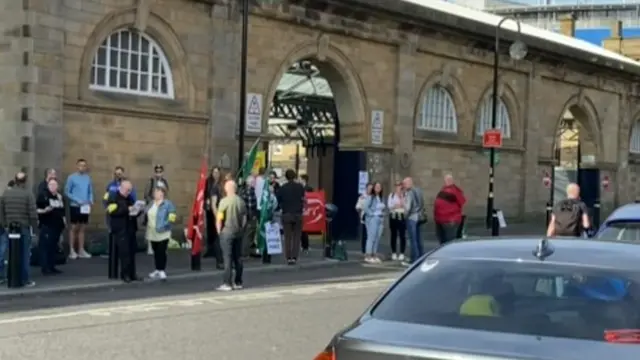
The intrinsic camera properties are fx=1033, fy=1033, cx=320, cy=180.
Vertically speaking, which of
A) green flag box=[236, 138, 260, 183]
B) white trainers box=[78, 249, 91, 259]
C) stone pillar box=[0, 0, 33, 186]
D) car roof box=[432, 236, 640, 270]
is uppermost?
stone pillar box=[0, 0, 33, 186]

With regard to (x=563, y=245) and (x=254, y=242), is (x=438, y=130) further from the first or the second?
(x=563, y=245)

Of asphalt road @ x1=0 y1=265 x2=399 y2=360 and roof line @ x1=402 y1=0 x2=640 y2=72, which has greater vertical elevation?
roof line @ x1=402 y1=0 x2=640 y2=72

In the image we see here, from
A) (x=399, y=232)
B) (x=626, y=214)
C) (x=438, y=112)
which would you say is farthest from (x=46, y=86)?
(x=438, y=112)

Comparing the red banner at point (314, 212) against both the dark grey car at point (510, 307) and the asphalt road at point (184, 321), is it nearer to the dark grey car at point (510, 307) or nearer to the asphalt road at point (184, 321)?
the asphalt road at point (184, 321)

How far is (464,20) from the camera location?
3225 cm

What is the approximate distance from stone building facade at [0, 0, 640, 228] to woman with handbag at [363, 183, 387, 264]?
3869 millimetres

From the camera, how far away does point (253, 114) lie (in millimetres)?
24000

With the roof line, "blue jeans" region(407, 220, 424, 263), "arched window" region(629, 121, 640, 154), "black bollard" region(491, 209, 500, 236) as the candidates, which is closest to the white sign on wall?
the roof line

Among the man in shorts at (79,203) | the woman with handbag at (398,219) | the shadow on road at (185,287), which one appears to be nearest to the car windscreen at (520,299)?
the shadow on road at (185,287)

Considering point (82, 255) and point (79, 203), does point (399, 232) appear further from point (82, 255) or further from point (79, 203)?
point (79, 203)

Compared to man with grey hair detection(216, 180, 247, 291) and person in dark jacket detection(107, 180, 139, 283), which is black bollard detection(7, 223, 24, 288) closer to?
person in dark jacket detection(107, 180, 139, 283)

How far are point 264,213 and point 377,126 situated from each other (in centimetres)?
913

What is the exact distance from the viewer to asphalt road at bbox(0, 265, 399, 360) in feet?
32.8

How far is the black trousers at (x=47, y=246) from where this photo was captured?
16.9 meters
